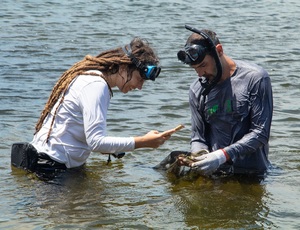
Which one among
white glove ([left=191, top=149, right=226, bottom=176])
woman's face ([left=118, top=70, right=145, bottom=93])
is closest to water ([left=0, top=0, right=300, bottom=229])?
white glove ([left=191, top=149, right=226, bottom=176])

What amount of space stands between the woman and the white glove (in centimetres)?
46

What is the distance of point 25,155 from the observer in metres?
6.57

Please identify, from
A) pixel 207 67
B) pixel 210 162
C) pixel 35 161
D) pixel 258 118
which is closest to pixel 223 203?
pixel 210 162

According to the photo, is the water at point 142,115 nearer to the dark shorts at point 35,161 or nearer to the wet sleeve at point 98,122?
the dark shorts at point 35,161

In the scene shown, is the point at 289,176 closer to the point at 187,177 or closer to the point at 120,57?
the point at 187,177

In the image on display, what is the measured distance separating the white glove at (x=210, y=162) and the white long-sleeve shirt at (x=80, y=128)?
26.0 inches

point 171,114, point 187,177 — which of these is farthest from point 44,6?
point 187,177

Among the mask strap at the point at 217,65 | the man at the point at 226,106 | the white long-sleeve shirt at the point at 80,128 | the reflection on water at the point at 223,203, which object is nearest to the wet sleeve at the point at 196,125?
the man at the point at 226,106

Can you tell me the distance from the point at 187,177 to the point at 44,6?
43.5 ft

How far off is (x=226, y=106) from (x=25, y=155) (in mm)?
1713

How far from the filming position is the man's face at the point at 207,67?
6453 mm

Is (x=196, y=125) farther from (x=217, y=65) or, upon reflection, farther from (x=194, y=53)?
(x=194, y=53)

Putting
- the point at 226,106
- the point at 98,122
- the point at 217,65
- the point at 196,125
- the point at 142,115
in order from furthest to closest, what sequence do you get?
the point at 142,115 → the point at 196,125 → the point at 226,106 → the point at 217,65 → the point at 98,122

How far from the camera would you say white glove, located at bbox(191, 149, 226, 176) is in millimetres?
6449
